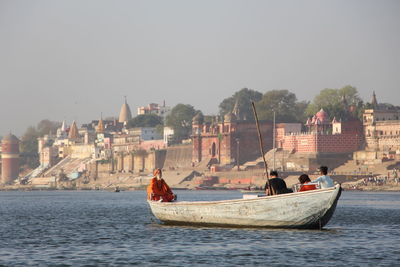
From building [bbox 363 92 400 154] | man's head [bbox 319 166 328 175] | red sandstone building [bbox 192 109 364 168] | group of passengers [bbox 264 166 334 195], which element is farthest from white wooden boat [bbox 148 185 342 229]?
red sandstone building [bbox 192 109 364 168]

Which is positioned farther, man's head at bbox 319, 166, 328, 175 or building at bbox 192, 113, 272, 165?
building at bbox 192, 113, 272, 165

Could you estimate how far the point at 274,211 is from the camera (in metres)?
38.3

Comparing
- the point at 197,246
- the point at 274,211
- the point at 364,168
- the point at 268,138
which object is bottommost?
the point at 197,246

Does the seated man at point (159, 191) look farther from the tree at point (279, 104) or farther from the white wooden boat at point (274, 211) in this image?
the tree at point (279, 104)

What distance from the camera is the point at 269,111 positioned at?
595ft

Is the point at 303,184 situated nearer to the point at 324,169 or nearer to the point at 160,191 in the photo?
the point at 324,169

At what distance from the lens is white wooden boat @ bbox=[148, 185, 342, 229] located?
3725 cm

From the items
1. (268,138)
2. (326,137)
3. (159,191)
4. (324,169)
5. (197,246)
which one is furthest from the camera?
(268,138)

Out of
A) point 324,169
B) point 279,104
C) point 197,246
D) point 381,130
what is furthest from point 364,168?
point 197,246

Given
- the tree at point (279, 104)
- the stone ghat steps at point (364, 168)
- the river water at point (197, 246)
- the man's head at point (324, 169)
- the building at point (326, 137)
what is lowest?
the river water at point (197, 246)

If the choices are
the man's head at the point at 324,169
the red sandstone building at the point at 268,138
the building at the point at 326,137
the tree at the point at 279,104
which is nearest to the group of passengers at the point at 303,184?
the man's head at the point at 324,169

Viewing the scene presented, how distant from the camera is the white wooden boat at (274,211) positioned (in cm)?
3725

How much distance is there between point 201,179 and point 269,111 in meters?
26.9

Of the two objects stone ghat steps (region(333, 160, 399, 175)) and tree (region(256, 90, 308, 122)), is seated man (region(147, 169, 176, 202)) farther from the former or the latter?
tree (region(256, 90, 308, 122))
